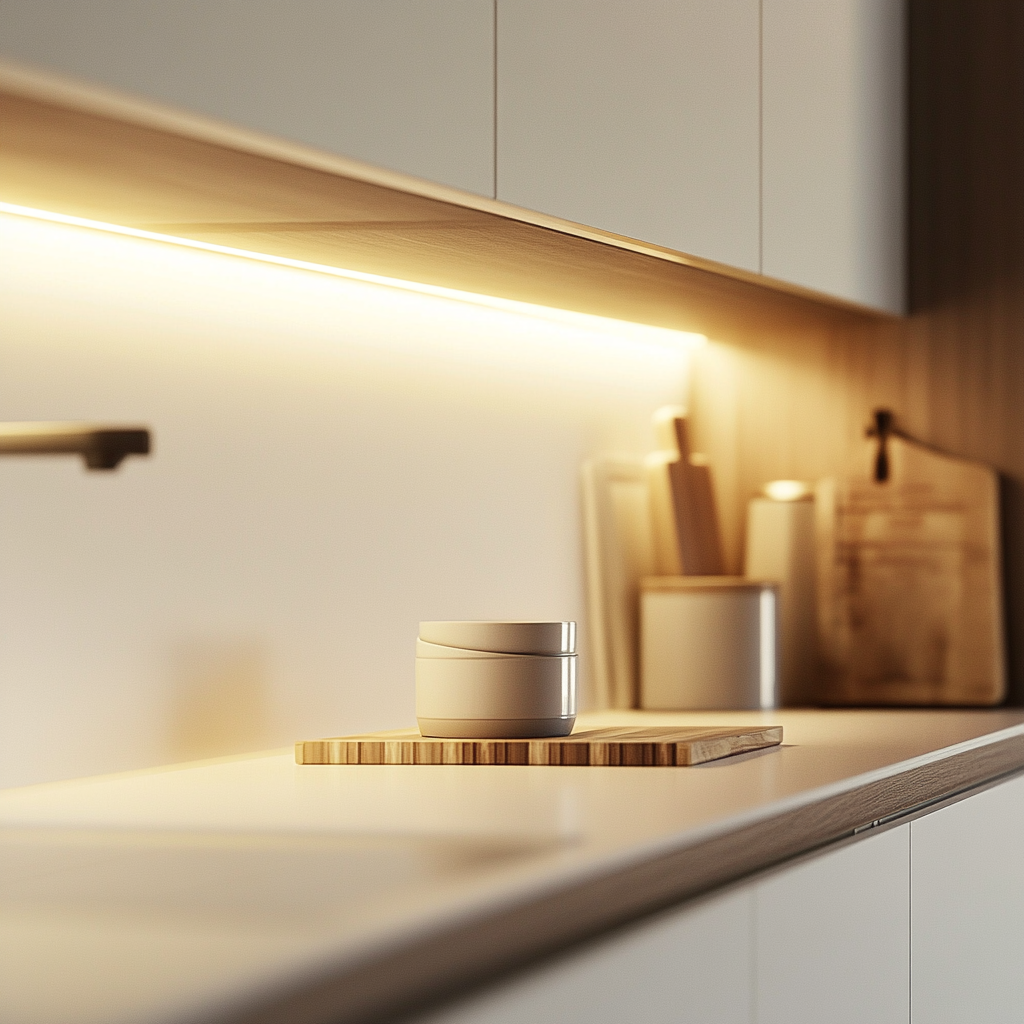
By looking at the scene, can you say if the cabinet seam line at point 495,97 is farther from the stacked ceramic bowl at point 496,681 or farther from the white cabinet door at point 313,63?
the stacked ceramic bowl at point 496,681

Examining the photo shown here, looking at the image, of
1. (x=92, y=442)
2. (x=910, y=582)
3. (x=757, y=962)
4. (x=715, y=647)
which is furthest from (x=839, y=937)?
(x=910, y=582)

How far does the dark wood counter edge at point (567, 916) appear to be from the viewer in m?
0.65

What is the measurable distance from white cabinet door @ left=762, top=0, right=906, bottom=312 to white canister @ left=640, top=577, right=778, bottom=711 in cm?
47

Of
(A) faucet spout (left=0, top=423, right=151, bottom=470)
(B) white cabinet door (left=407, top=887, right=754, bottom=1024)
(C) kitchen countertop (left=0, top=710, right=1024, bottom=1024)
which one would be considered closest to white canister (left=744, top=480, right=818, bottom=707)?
(C) kitchen countertop (left=0, top=710, right=1024, bottom=1024)

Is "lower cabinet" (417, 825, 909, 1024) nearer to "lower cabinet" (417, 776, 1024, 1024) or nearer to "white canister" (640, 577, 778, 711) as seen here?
"lower cabinet" (417, 776, 1024, 1024)

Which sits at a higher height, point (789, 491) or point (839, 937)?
point (789, 491)

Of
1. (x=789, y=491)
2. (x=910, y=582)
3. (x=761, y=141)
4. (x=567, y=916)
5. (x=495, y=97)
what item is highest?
(x=761, y=141)

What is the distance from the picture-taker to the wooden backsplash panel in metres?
2.30

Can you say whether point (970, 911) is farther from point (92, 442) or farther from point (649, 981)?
point (92, 442)

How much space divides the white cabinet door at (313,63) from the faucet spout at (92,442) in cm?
24

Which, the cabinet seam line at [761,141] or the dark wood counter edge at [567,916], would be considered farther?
the cabinet seam line at [761,141]

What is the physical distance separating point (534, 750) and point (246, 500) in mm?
451

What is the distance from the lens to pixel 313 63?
48.7 inches

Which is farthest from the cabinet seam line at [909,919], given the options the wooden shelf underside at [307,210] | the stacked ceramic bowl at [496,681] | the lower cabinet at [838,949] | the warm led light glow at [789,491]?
the warm led light glow at [789,491]
